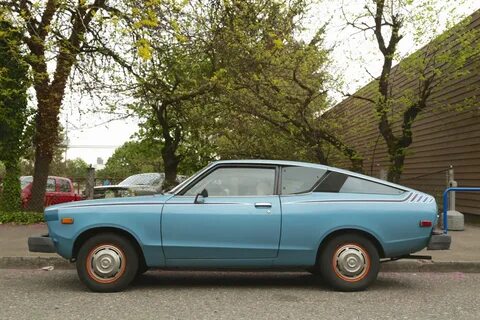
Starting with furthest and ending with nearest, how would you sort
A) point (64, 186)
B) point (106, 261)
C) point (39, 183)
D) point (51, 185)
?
point (64, 186) → point (51, 185) → point (39, 183) → point (106, 261)

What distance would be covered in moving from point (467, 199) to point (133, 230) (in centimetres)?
1010

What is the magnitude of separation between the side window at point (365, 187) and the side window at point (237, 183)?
88cm

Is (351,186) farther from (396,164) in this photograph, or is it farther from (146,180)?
(146,180)

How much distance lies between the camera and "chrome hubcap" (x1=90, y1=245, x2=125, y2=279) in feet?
19.3

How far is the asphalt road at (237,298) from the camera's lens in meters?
5.08

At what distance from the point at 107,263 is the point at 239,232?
59.2 inches

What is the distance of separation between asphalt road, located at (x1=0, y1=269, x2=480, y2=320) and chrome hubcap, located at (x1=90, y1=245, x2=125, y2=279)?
242 millimetres

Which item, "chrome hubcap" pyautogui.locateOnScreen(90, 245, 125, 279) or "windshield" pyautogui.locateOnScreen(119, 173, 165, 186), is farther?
"windshield" pyautogui.locateOnScreen(119, 173, 165, 186)

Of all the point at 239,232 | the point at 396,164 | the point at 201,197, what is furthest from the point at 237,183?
the point at 396,164

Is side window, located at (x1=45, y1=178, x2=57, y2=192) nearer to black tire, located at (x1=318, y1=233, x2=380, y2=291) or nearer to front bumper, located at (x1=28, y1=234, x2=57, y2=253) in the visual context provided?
front bumper, located at (x1=28, y1=234, x2=57, y2=253)

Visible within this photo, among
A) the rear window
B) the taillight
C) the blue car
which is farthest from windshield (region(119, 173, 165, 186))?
the taillight

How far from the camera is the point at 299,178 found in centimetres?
625

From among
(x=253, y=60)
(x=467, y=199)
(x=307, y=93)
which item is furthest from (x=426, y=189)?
(x=253, y=60)

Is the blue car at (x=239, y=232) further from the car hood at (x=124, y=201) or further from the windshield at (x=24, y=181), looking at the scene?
the windshield at (x=24, y=181)
